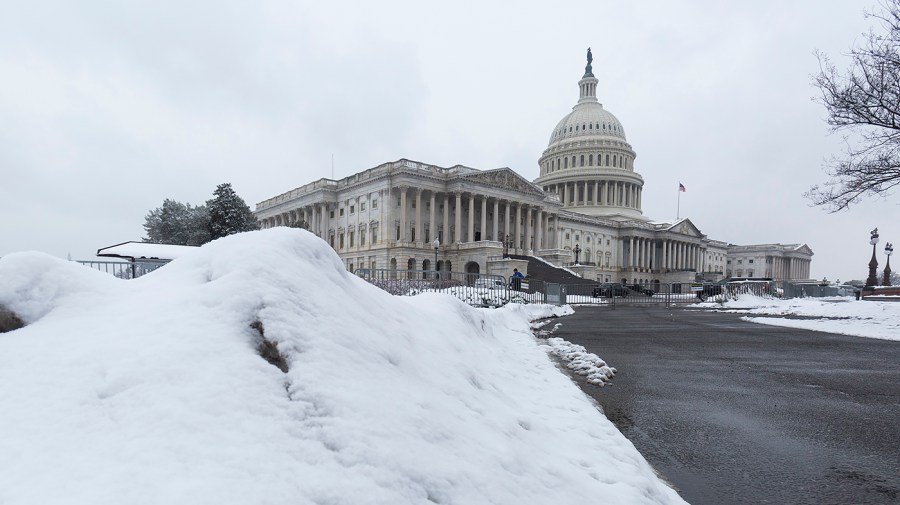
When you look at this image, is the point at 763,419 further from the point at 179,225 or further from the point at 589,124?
the point at 589,124

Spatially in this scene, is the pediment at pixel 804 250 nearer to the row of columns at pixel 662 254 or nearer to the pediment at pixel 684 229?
the pediment at pixel 684 229

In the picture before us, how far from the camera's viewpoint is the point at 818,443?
4.17 metres

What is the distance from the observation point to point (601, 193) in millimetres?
95688

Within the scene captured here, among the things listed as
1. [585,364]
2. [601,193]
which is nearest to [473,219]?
[601,193]

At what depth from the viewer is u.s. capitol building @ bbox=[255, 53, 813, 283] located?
57.1 meters

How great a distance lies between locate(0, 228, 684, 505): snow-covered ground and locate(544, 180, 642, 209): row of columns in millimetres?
97393

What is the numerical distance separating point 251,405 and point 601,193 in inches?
3970

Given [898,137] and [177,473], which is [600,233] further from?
[177,473]

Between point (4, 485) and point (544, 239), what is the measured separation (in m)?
72.5

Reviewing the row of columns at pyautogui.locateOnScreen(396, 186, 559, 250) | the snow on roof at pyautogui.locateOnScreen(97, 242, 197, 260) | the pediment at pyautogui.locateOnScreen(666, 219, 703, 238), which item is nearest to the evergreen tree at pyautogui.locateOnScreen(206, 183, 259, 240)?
the row of columns at pyautogui.locateOnScreen(396, 186, 559, 250)

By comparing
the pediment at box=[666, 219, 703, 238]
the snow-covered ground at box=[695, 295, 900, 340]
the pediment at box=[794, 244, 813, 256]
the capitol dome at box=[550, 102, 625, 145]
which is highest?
the capitol dome at box=[550, 102, 625, 145]

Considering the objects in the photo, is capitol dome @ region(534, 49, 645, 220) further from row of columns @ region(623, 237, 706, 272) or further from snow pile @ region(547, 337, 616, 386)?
snow pile @ region(547, 337, 616, 386)

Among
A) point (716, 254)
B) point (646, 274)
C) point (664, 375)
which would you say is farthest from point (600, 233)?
point (664, 375)

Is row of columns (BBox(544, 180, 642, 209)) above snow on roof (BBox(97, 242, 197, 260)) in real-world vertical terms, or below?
above
